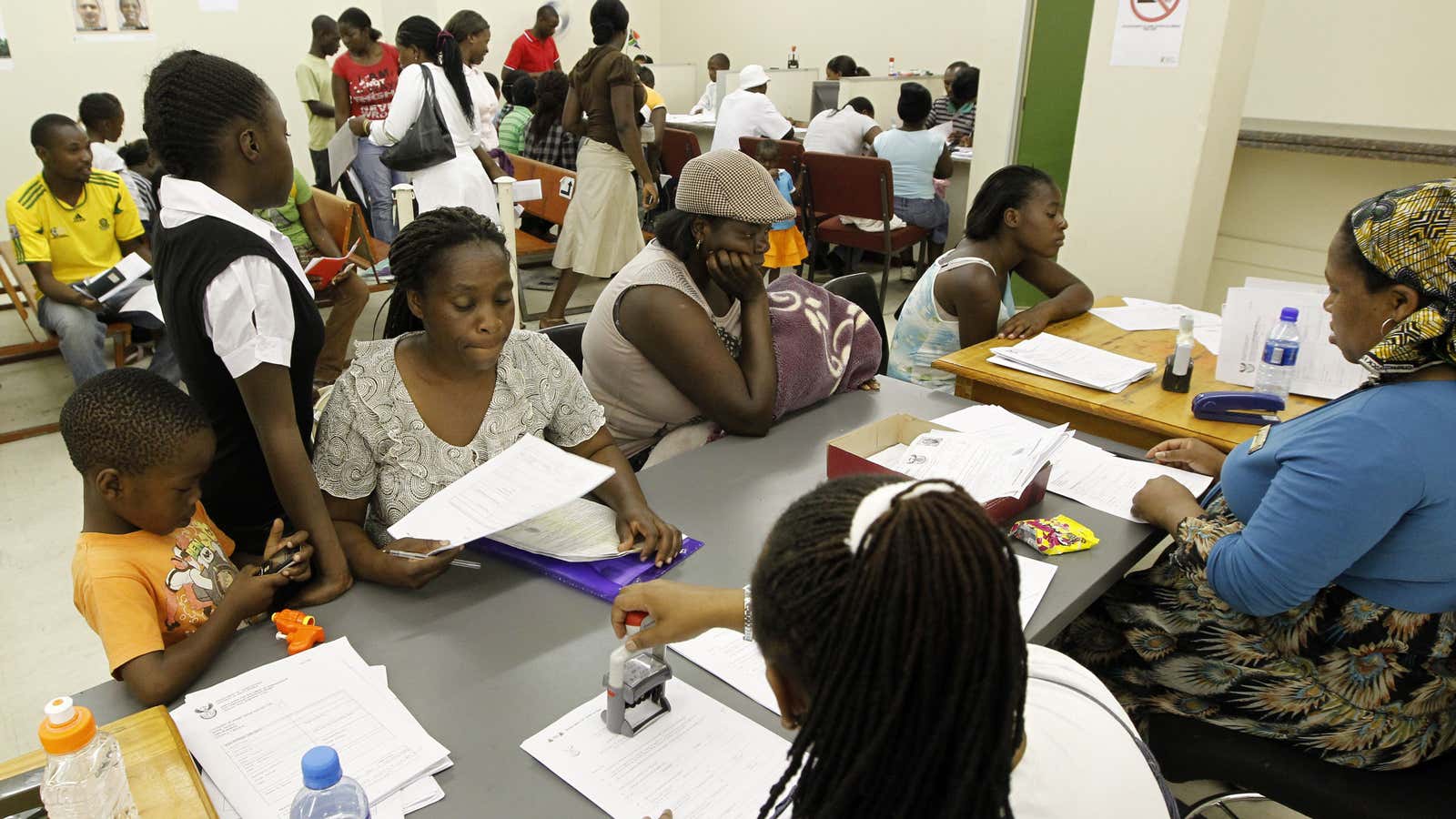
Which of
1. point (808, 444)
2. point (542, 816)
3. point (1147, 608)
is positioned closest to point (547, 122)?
point (808, 444)

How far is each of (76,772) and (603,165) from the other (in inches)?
166

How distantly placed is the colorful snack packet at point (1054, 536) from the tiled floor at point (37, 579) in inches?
34.0

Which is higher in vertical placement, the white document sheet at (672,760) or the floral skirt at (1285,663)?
the white document sheet at (672,760)

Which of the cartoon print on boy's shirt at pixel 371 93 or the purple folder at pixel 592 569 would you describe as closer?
the purple folder at pixel 592 569

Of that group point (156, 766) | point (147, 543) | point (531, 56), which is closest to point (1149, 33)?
point (147, 543)

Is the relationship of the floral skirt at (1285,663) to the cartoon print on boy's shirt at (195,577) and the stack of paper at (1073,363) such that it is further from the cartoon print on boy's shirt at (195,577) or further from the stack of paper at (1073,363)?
the cartoon print on boy's shirt at (195,577)

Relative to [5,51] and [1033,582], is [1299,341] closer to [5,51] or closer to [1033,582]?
[1033,582]

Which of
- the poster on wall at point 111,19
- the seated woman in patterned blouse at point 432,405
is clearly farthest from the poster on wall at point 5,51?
the seated woman in patterned blouse at point 432,405

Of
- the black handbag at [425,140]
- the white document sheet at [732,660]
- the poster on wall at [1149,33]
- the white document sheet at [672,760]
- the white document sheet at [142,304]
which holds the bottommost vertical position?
the white document sheet at [142,304]

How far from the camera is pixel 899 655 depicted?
2.05ft

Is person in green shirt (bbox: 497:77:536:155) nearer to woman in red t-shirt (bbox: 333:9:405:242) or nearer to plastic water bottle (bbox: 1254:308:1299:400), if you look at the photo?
woman in red t-shirt (bbox: 333:9:405:242)

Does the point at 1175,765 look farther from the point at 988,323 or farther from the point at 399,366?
the point at 399,366

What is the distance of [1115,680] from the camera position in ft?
5.41

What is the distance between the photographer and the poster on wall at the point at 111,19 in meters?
5.72
